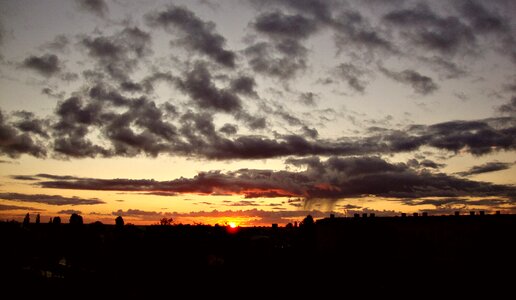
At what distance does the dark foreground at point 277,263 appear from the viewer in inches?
1166

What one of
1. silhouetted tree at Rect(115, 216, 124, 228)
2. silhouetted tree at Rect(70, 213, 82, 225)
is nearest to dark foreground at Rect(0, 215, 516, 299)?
silhouetted tree at Rect(115, 216, 124, 228)

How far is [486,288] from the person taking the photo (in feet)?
102

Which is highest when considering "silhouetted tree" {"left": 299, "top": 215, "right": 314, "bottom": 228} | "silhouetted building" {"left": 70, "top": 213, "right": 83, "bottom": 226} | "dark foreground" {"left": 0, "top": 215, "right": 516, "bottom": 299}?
"silhouetted building" {"left": 70, "top": 213, "right": 83, "bottom": 226}

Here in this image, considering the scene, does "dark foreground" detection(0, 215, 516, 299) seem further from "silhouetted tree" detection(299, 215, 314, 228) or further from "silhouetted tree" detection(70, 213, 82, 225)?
"silhouetted tree" detection(299, 215, 314, 228)

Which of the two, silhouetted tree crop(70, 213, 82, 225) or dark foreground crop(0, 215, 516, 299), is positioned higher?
silhouetted tree crop(70, 213, 82, 225)

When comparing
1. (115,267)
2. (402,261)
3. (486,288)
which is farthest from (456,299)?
(115,267)

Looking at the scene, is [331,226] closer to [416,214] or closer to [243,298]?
[416,214]

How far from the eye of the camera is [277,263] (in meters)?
42.4

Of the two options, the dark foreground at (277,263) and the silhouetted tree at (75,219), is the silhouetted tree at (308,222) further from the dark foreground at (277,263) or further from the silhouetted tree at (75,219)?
the silhouetted tree at (75,219)

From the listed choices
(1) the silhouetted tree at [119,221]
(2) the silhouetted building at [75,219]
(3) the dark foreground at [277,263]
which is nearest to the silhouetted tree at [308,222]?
(3) the dark foreground at [277,263]

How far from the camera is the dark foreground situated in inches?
1166

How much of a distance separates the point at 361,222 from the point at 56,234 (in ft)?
108

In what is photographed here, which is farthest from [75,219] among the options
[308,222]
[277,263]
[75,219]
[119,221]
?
[308,222]

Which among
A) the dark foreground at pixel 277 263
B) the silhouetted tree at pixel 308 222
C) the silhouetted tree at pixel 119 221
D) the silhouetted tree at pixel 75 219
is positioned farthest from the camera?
the silhouetted tree at pixel 308 222
